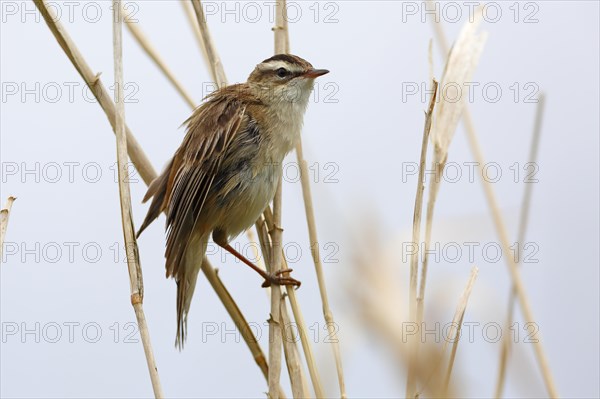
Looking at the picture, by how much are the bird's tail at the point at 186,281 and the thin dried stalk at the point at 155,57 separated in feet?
2.21

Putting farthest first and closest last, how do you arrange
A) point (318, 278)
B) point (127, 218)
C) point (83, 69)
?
point (318, 278) → point (83, 69) → point (127, 218)

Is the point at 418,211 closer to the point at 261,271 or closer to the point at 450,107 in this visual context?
the point at 450,107

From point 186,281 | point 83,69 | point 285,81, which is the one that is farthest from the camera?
point 285,81

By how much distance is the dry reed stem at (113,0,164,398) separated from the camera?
2402mm

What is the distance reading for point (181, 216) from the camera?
10.6 ft

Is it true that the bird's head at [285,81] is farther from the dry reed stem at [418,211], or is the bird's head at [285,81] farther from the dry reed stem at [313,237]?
the dry reed stem at [418,211]

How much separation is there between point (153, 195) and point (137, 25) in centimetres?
79

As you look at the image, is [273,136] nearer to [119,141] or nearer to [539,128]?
[119,141]

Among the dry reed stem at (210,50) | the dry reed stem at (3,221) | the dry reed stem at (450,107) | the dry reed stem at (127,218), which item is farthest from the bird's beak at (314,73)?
the dry reed stem at (3,221)

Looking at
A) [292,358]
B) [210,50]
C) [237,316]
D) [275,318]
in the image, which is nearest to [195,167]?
[210,50]

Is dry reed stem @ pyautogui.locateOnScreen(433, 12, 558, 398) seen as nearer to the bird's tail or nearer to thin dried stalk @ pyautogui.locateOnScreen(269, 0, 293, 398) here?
thin dried stalk @ pyautogui.locateOnScreen(269, 0, 293, 398)

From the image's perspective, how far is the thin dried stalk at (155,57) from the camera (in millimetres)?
3324

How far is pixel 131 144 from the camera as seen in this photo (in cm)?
304

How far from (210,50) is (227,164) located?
1.89ft
